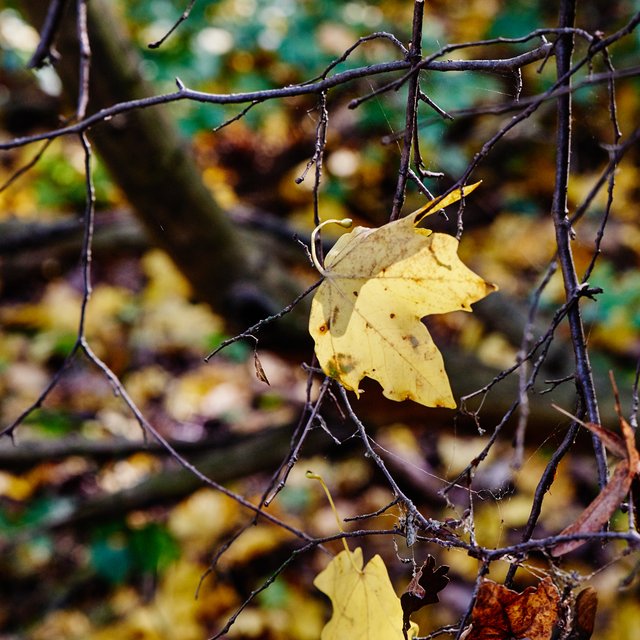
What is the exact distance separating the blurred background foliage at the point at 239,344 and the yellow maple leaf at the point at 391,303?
899 mm

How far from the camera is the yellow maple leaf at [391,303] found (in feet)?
1.41

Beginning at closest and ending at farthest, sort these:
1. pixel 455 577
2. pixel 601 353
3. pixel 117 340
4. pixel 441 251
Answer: pixel 441 251 < pixel 455 577 < pixel 601 353 < pixel 117 340

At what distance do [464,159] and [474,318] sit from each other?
2.09 ft

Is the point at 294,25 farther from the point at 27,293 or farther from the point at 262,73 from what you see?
the point at 27,293

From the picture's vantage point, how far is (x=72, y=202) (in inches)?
104

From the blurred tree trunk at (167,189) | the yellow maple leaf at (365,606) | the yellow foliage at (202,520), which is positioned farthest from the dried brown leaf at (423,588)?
the yellow foliage at (202,520)

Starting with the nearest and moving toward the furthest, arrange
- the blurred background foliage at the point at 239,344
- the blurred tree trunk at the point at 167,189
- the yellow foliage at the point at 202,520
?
the blurred tree trunk at the point at 167,189, the blurred background foliage at the point at 239,344, the yellow foliage at the point at 202,520

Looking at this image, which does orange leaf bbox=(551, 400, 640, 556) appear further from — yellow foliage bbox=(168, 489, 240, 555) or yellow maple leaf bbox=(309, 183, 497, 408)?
yellow foliage bbox=(168, 489, 240, 555)

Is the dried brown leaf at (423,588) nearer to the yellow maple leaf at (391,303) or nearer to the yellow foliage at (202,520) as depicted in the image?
the yellow maple leaf at (391,303)

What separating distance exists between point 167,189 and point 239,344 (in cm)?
87

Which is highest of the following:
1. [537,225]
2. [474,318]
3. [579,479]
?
[537,225]

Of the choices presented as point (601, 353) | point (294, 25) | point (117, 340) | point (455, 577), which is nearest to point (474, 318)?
point (601, 353)

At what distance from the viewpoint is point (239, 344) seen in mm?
2109

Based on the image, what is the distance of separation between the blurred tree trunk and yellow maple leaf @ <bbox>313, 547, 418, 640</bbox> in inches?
35.5
